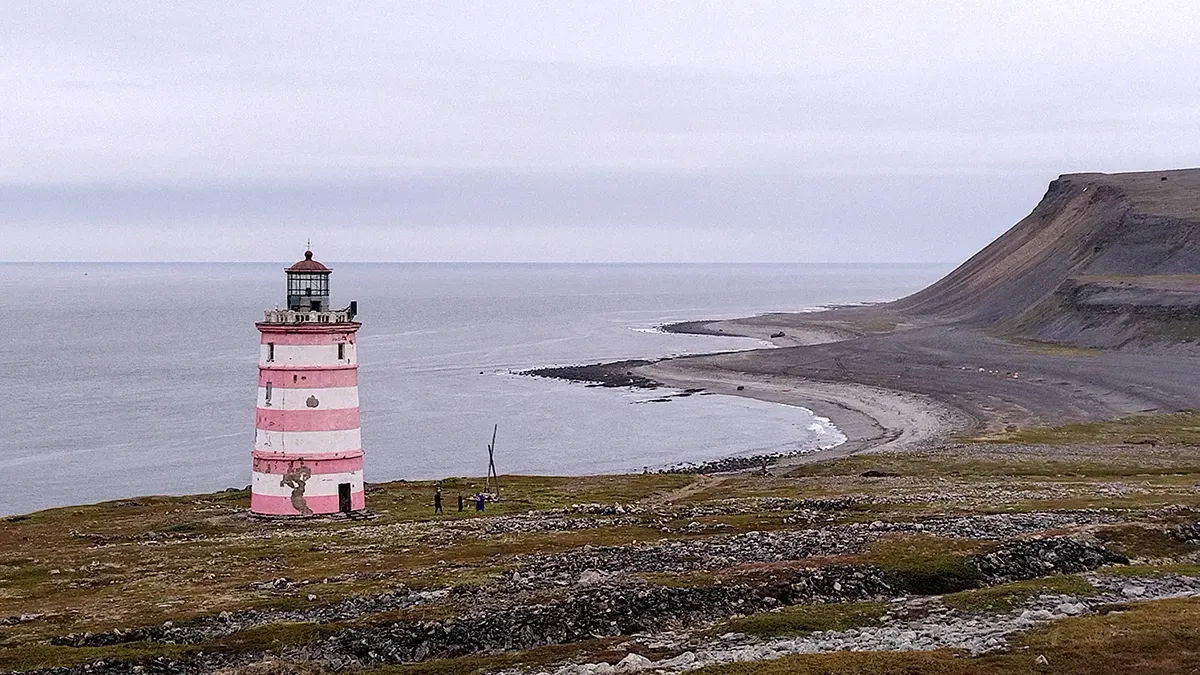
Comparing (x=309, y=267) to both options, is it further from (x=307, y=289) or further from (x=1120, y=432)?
(x=1120, y=432)

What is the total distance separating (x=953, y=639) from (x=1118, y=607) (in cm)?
529

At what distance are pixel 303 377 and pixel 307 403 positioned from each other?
3.43 feet

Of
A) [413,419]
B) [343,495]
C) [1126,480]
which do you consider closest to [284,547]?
[343,495]

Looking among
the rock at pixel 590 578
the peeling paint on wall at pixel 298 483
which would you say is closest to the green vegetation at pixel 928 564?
the rock at pixel 590 578

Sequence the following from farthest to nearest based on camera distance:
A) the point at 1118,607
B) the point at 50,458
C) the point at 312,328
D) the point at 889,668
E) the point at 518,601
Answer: the point at 50,458
the point at 312,328
the point at 518,601
the point at 1118,607
the point at 889,668

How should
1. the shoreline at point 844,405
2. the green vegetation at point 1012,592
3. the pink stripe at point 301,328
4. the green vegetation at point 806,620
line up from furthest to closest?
the shoreline at point 844,405, the pink stripe at point 301,328, the green vegetation at point 1012,592, the green vegetation at point 806,620

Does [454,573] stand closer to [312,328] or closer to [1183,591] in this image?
[312,328]

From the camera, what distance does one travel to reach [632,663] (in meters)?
27.0

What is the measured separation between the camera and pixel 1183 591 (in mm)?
32875

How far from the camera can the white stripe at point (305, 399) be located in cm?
Answer: 5016

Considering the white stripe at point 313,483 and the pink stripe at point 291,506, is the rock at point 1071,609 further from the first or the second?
the pink stripe at point 291,506

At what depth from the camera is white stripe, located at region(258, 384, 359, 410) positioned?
5016cm

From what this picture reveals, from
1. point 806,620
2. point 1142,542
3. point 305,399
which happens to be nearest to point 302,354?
point 305,399

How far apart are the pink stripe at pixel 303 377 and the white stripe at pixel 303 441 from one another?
1843mm
